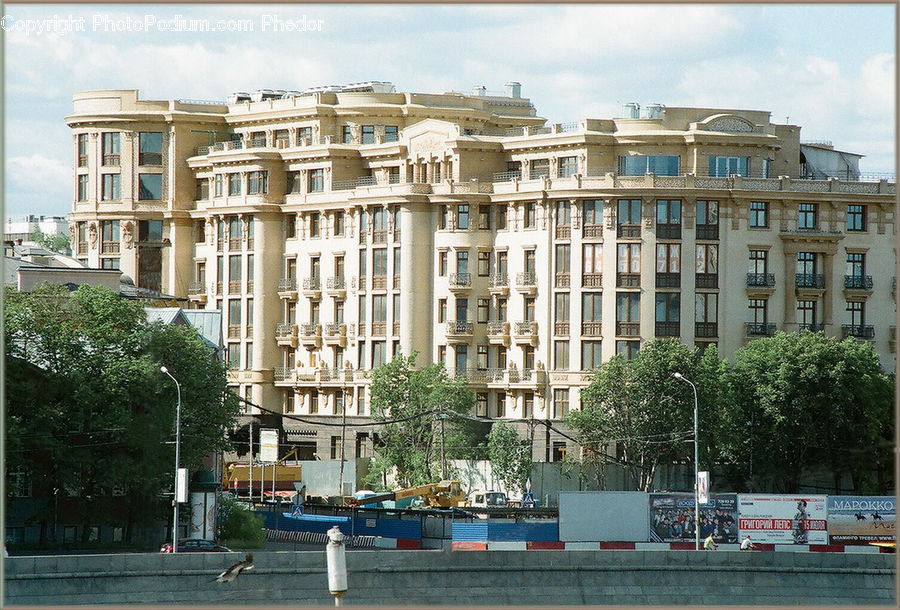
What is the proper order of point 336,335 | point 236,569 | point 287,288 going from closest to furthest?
point 236,569 < point 336,335 < point 287,288

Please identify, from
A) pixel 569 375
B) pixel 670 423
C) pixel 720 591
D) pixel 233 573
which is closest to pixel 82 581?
pixel 233 573

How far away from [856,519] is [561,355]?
36.9 meters

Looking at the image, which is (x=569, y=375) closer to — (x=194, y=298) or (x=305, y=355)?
(x=305, y=355)

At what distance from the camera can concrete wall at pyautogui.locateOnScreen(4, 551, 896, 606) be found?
173 ft

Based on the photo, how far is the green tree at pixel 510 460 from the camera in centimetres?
9925

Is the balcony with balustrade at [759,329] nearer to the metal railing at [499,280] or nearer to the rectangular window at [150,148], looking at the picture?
the metal railing at [499,280]

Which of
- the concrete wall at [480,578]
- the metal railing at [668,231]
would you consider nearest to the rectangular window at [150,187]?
the metal railing at [668,231]

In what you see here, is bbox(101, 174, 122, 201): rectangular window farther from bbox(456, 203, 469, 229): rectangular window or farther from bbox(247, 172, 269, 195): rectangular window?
bbox(456, 203, 469, 229): rectangular window

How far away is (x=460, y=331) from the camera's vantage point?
4377 inches

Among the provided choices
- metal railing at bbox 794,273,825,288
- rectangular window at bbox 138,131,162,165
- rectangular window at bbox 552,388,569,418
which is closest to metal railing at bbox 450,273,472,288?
rectangular window at bbox 552,388,569,418

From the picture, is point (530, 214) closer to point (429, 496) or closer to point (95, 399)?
point (429, 496)

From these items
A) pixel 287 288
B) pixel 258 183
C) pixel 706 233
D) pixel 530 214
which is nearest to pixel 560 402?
pixel 530 214

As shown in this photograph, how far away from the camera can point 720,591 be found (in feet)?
195

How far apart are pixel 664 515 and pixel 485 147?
44955mm
